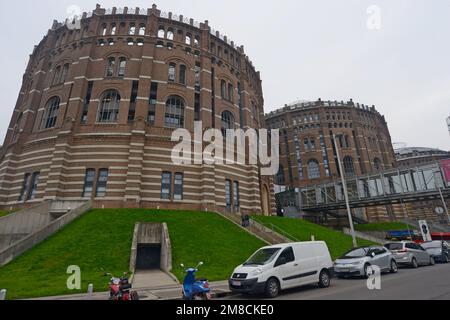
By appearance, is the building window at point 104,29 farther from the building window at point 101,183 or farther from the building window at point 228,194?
the building window at point 228,194

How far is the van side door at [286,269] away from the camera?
963 cm

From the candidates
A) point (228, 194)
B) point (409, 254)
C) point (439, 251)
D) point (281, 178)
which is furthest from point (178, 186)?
point (281, 178)

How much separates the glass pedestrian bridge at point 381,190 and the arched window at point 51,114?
138 ft

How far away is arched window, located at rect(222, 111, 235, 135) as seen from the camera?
115ft

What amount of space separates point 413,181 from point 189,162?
29.7 m

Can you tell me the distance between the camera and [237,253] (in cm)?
1762

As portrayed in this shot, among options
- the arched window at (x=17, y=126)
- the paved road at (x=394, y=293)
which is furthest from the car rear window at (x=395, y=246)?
the arched window at (x=17, y=126)

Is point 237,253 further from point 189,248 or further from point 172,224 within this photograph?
point 172,224

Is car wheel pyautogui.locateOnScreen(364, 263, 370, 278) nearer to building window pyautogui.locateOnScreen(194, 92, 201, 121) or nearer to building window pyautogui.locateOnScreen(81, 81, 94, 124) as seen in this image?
building window pyautogui.locateOnScreen(194, 92, 201, 121)

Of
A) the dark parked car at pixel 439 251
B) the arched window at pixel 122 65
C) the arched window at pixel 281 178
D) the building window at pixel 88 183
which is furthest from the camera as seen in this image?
the arched window at pixel 281 178

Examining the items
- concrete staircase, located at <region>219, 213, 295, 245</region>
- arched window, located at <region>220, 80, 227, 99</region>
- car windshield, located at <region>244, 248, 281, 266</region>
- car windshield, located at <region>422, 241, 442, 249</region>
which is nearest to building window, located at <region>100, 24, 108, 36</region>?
arched window, located at <region>220, 80, 227, 99</region>

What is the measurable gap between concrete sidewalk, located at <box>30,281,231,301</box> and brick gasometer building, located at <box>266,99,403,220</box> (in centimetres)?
4925

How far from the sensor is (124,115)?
1144 inches
